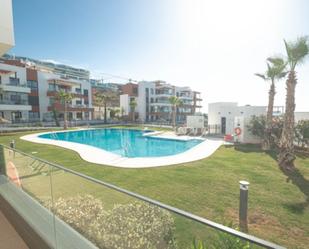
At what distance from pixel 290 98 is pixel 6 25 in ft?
36.7

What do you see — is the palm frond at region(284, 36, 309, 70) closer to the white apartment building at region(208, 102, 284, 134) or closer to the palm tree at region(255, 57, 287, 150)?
the palm tree at region(255, 57, 287, 150)

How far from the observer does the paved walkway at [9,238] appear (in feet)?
11.1

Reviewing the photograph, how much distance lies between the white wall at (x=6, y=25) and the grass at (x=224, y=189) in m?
3.22

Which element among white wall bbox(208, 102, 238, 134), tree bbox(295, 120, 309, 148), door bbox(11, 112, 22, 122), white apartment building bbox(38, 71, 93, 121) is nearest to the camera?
tree bbox(295, 120, 309, 148)

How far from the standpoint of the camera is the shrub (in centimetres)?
220

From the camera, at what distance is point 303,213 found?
16.8 ft

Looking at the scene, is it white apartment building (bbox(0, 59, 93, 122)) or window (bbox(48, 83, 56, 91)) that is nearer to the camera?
white apartment building (bbox(0, 59, 93, 122))

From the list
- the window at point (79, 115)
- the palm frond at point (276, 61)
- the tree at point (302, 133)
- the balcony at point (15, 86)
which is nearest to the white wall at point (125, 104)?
the window at point (79, 115)

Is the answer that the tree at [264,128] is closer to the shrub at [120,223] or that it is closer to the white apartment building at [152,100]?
the shrub at [120,223]

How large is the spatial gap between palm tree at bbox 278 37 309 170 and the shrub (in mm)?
8990

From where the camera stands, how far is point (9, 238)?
11.8 feet

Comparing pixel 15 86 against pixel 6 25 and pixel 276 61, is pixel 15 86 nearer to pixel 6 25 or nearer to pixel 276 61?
pixel 6 25

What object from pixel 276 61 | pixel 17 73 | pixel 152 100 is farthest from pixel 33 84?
pixel 276 61

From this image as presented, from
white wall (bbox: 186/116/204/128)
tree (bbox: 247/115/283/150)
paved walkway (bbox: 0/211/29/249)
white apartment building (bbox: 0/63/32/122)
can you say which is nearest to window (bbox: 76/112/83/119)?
white apartment building (bbox: 0/63/32/122)
